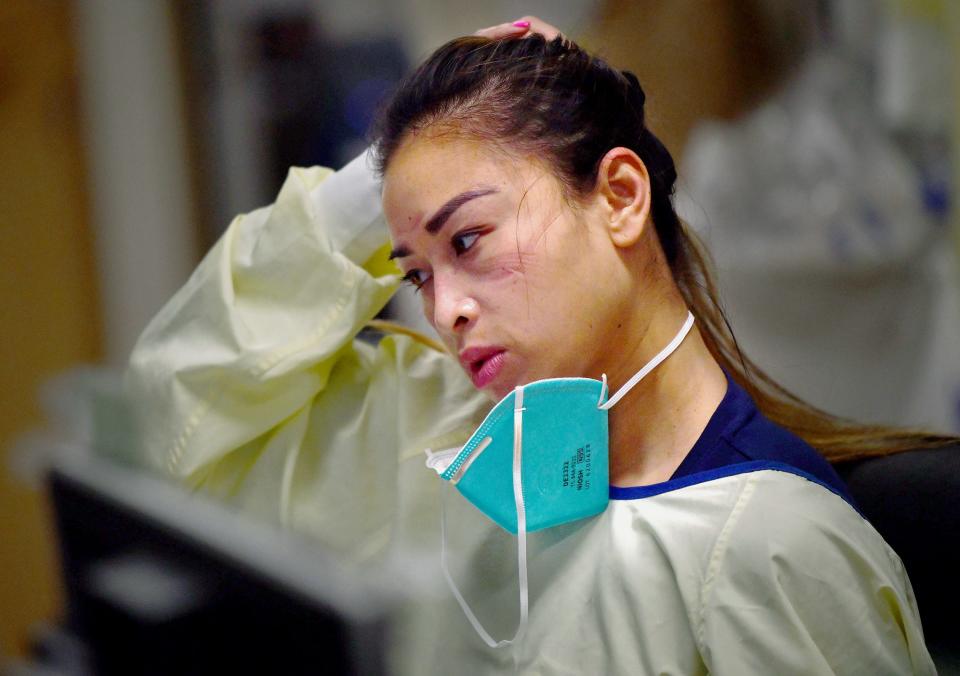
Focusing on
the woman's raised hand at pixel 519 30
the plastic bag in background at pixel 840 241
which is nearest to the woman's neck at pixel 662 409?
the woman's raised hand at pixel 519 30

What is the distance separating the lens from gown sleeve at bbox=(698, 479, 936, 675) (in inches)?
23.7

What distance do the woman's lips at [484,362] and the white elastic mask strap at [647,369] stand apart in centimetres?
7

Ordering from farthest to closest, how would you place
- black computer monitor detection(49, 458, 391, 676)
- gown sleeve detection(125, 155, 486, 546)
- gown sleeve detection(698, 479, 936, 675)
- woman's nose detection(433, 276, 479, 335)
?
1. gown sleeve detection(125, 155, 486, 546)
2. woman's nose detection(433, 276, 479, 335)
3. gown sleeve detection(698, 479, 936, 675)
4. black computer monitor detection(49, 458, 391, 676)

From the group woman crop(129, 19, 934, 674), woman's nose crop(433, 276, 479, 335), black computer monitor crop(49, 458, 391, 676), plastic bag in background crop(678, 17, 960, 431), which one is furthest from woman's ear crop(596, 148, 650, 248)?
plastic bag in background crop(678, 17, 960, 431)

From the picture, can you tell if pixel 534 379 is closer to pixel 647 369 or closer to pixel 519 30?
pixel 647 369

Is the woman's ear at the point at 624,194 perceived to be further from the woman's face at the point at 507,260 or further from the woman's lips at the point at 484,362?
the woman's lips at the point at 484,362

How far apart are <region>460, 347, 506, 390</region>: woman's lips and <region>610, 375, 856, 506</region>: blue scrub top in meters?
0.12

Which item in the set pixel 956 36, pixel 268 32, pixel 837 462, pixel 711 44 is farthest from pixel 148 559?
pixel 711 44

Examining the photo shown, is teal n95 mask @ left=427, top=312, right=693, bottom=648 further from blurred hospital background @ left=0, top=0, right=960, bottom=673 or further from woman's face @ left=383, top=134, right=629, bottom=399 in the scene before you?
blurred hospital background @ left=0, top=0, right=960, bottom=673

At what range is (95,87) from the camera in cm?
122

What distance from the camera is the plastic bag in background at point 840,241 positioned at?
177cm

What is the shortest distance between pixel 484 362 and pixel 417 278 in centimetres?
9

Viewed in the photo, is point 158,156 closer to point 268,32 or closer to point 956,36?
point 268,32

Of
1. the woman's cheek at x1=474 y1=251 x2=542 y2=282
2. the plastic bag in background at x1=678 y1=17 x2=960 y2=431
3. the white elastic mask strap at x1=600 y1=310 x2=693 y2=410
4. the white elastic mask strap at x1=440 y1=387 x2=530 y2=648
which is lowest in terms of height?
the plastic bag in background at x1=678 y1=17 x2=960 y2=431
